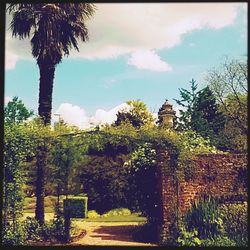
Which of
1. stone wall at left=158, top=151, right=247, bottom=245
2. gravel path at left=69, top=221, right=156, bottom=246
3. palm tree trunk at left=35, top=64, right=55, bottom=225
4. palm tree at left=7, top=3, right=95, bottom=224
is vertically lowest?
gravel path at left=69, top=221, right=156, bottom=246

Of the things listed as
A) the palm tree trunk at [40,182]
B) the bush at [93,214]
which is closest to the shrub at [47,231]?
the palm tree trunk at [40,182]

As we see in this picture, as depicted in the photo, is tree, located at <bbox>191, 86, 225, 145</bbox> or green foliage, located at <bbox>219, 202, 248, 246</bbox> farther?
tree, located at <bbox>191, 86, 225, 145</bbox>

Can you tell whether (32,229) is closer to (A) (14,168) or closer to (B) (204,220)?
(A) (14,168)

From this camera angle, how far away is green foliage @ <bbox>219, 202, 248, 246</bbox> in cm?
1145

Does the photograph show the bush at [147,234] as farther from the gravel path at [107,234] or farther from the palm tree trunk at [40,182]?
the palm tree trunk at [40,182]

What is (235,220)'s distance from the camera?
1165 centimetres

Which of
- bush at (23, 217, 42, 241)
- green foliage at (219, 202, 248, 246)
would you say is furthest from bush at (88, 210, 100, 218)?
green foliage at (219, 202, 248, 246)

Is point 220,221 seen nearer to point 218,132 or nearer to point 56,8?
point 56,8

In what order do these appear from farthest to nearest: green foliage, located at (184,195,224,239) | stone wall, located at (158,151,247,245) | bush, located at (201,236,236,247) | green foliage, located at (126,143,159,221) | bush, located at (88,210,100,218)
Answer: bush, located at (88,210,100,218) < green foliage, located at (126,143,159,221) < stone wall, located at (158,151,247,245) < green foliage, located at (184,195,224,239) < bush, located at (201,236,236,247)

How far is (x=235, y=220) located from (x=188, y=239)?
1454 millimetres

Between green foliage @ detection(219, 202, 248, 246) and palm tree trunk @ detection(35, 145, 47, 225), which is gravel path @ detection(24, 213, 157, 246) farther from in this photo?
green foliage @ detection(219, 202, 248, 246)

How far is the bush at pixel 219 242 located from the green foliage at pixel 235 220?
0.27m

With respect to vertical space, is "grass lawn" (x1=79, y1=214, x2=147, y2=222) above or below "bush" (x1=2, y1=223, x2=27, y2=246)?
below

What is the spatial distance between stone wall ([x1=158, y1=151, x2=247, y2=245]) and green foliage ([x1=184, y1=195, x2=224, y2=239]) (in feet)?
0.79
